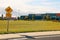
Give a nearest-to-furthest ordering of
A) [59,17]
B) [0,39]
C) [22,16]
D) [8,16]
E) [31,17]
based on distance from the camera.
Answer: [0,39]
[8,16]
[59,17]
[31,17]
[22,16]

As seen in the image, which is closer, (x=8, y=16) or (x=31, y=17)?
(x=8, y=16)

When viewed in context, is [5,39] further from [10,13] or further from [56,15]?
[56,15]

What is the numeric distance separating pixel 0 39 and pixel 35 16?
162310 mm

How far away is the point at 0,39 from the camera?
15922 mm

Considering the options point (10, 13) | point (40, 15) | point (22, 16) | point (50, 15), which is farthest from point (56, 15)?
point (10, 13)

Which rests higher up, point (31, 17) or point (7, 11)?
point (7, 11)

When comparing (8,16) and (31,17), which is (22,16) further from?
(8,16)

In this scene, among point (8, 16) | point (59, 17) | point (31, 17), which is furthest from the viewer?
point (31, 17)

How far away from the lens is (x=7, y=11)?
21812mm

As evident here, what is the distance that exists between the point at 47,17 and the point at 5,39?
136 m

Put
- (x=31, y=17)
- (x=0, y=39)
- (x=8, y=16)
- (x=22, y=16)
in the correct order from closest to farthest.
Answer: (x=0, y=39) < (x=8, y=16) < (x=31, y=17) < (x=22, y=16)

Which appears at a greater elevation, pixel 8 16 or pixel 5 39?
pixel 8 16

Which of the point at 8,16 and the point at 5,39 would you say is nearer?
the point at 5,39

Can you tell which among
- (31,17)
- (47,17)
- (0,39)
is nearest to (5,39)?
(0,39)
